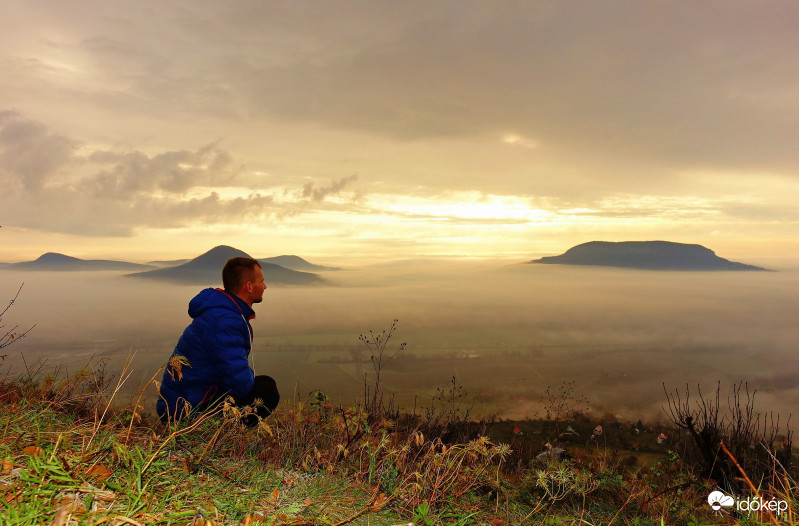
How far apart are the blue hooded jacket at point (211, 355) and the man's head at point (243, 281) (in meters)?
0.21

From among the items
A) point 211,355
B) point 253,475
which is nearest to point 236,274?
point 211,355

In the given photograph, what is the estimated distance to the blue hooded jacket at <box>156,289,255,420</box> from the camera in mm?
4484

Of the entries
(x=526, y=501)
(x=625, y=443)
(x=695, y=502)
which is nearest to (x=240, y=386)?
(x=526, y=501)

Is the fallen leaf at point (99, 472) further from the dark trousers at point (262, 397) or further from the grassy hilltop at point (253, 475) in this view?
the dark trousers at point (262, 397)

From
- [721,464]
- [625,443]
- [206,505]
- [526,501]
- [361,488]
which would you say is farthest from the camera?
[625,443]

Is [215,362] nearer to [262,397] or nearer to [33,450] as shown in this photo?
[262,397]

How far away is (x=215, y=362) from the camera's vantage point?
4605 mm

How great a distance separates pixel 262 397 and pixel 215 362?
0.67 m

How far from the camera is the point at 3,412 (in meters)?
3.88

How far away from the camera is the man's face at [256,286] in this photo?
5090 millimetres

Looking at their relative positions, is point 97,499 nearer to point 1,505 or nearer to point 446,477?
point 1,505

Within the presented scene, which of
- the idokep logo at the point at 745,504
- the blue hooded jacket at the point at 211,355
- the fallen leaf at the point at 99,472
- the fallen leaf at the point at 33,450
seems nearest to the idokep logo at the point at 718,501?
the idokep logo at the point at 745,504

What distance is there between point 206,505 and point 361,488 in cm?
149

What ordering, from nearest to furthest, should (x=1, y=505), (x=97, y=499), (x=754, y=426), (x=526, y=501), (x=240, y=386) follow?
1. (x=1, y=505)
2. (x=97, y=499)
3. (x=240, y=386)
4. (x=526, y=501)
5. (x=754, y=426)
